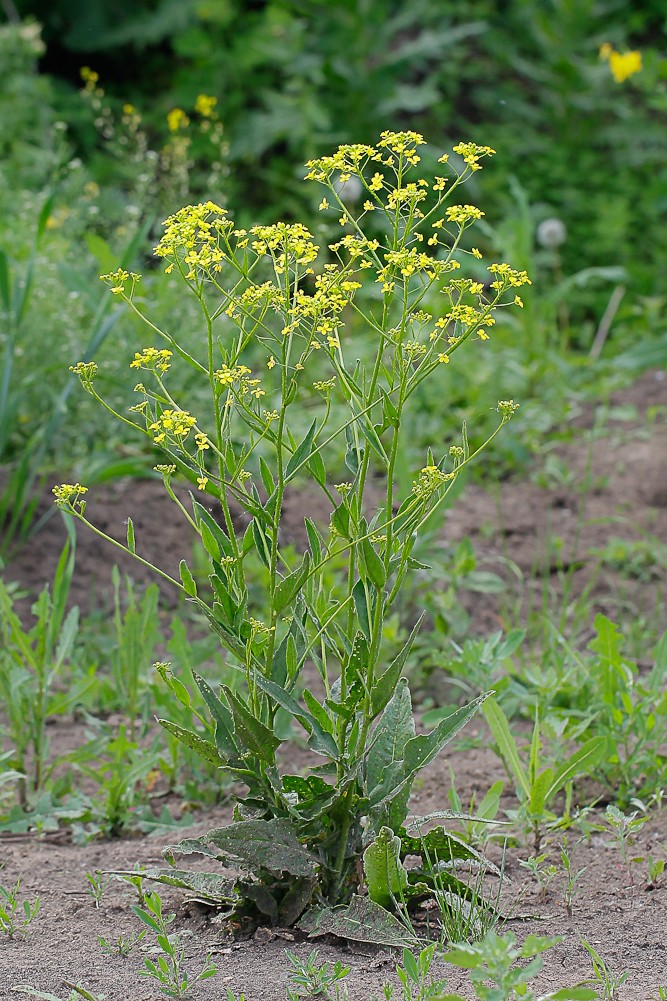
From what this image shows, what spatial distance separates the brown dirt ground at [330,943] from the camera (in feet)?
5.59

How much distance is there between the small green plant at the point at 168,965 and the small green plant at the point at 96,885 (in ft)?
0.56

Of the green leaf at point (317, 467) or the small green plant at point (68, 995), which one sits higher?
the green leaf at point (317, 467)

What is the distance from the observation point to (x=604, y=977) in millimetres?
1661

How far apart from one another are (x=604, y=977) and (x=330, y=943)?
1.34 feet

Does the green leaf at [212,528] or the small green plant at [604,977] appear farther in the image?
the green leaf at [212,528]

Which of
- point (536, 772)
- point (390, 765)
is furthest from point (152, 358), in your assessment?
point (536, 772)

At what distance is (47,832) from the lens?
238cm

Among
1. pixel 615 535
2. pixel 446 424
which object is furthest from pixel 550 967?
pixel 446 424

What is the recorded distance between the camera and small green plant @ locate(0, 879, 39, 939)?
1.85 m

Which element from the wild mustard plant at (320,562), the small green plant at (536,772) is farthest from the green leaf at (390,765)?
the small green plant at (536,772)

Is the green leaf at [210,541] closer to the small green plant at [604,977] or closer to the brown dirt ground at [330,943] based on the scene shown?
the brown dirt ground at [330,943]

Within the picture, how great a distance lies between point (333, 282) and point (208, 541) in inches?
16.9

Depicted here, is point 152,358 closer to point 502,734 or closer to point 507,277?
point 507,277

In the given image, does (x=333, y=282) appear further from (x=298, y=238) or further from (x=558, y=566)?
(x=558, y=566)
